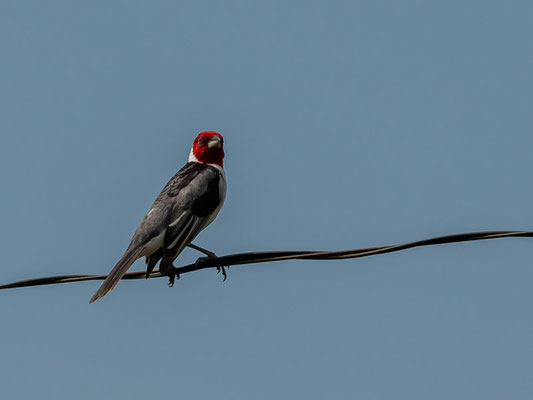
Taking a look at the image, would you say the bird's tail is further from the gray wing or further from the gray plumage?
the gray wing

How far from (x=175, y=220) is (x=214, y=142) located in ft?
7.19

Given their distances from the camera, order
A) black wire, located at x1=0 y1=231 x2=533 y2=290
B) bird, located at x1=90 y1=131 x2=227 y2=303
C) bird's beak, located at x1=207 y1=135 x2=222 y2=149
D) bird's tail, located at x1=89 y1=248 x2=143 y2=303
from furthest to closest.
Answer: bird's beak, located at x1=207 y1=135 x2=222 y2=149 < bird, located at x1=90 y1=131 x2=227 y2=303 < bird's tail, located at x1=89 y1=248 x2=143 y2=303 < black wire, located at x1=0 y1=231 x2=533 y2=290

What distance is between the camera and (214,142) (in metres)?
11.4

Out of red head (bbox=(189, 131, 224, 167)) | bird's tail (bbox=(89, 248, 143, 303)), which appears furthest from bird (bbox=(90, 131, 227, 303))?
red head (bbox=(189, 131, 224, 167))

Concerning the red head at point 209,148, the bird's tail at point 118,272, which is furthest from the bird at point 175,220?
the red head at point 209,148

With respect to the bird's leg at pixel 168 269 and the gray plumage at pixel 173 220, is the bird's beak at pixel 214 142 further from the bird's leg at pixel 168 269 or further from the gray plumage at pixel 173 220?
the bird's leg at pixel 168 269

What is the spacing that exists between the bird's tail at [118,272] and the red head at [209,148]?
7.99 ft

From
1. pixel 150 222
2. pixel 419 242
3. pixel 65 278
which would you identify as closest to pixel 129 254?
pixel 150 222

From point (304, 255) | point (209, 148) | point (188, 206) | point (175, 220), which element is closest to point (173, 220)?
point (175, 220)

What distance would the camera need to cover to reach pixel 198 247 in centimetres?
973

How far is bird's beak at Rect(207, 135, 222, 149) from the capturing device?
11.3 metres

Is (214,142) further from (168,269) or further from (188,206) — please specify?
(168,269)

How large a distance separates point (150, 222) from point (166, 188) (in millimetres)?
785

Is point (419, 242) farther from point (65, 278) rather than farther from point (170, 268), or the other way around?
point (170, 268)
